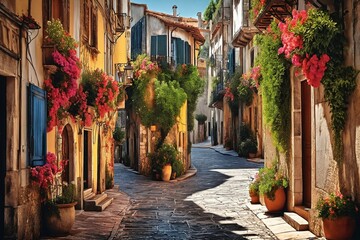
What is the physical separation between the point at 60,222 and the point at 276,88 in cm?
581

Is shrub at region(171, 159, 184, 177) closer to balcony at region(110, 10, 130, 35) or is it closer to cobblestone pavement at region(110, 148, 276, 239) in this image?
cobblestone pavement at region(110, 148, 276, 239)

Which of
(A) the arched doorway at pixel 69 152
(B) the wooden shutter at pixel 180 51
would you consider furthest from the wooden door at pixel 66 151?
(B) the wooden shutter at pixel 180 51

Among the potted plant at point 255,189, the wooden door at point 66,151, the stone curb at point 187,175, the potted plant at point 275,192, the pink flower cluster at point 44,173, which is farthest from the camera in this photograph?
the stone curb at point 187,175

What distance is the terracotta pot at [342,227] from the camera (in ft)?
25.0

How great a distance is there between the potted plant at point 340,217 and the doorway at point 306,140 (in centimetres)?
330

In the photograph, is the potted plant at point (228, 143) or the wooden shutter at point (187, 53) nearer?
the wooden shutter at point (187, 53)

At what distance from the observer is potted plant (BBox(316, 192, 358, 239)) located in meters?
7.61

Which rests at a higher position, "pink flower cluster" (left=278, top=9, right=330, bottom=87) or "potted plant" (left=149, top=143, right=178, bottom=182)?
"pink flower cluster" (left=278, top=9, right=330, bottom=87)

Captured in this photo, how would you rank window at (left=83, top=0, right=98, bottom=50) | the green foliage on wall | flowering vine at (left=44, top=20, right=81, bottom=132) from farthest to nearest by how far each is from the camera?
the green foliage on wall < window at (left=83, top=0, right=98, bottom=50) < flowering vine at (left=44, top=20, right=81, bottom=132)

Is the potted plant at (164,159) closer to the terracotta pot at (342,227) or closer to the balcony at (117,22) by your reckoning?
the balcony at (117,22)

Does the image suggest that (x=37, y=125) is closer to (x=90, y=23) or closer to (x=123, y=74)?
(x=90, y=23)

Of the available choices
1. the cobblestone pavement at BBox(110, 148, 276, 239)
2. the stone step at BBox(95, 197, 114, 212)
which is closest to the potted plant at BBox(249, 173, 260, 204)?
the cobblestone pavement at BBox(110, 148, 276, 239)

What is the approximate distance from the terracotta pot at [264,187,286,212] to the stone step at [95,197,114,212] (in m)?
4.52

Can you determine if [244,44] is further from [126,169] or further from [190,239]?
[190,239]
